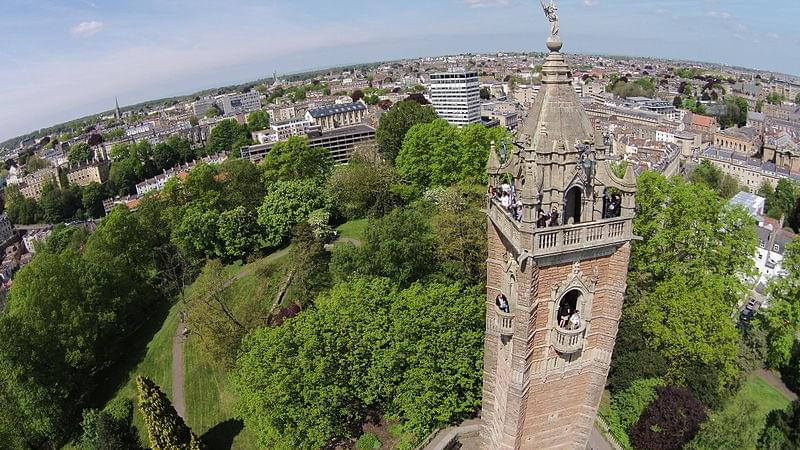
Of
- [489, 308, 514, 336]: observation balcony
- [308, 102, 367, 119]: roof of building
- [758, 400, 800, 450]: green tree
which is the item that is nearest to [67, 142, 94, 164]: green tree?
[308, 102, 367, 119]: roof of building

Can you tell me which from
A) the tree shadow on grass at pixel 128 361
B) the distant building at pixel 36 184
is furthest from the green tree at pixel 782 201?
the distant building at pixel 36 184

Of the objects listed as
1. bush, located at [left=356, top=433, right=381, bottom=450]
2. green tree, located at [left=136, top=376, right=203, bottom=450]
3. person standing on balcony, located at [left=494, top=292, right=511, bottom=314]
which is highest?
person standing on balcony, located at [left=494, top=292, right=511, bottom=314]

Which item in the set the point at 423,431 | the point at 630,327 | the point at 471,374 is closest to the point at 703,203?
the point at 630,327

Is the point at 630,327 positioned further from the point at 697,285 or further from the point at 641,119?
the point at 641,119

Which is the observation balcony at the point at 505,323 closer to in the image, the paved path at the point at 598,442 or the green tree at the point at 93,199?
the paved path at the point at 598,442

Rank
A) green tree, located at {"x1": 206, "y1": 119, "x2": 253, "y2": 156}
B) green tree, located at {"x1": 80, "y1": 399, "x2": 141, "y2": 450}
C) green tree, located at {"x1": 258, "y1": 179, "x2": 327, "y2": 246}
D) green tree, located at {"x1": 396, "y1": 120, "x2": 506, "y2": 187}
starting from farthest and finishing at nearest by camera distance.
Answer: green tree, located at {"x1": 206, "y1": 119, "x2": 253, "y2": 156}
green tree, located at {"x1": 396, "y1": 120, "x2": 506, "y2": 187}
green tree, located at {"x1": 258, "y1": 179, "x2": 327, "y2": 246}
green tree, located at {"x1": 80, "y1": 399, "x2": 141, "y2": 450}

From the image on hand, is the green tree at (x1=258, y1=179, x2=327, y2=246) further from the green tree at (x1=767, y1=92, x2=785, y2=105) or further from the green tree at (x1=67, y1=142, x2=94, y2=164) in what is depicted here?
the green tree at (x1=767, y1=92, x2=785, y2=105)
